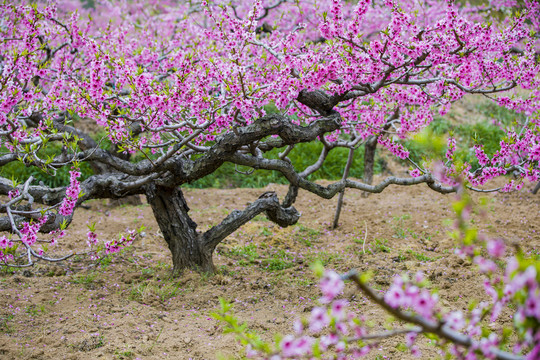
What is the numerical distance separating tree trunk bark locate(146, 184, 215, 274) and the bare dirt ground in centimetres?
15

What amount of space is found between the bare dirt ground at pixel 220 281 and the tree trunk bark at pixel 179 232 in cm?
15

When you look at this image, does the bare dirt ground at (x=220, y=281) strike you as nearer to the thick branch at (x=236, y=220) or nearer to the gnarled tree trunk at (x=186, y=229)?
the gnarled tree trunk at (x=186, y=229)

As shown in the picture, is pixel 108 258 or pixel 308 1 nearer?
pixel 108 258

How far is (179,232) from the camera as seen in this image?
197 inches

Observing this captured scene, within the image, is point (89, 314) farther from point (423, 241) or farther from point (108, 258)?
point (423, 241)

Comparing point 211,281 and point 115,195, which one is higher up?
point 115,195

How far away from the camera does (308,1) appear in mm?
12164

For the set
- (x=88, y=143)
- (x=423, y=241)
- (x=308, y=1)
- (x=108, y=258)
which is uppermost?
(x=308, y=1)

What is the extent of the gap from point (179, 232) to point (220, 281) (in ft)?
2.27

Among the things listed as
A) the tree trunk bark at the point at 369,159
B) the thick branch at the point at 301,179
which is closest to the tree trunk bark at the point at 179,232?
the thick branch at the point at 301,179

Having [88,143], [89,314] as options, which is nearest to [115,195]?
[89,314]

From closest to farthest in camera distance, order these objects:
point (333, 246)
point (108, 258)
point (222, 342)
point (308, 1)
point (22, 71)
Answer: point (222, 342) < point (22, 71) < point (108, 258) < point (333, 246) < point (308, 1)

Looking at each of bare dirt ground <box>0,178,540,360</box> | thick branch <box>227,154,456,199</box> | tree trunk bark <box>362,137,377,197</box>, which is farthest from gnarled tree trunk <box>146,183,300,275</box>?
tree trunk bark <box>362,137,377,197</box>

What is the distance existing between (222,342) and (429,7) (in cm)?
1154
